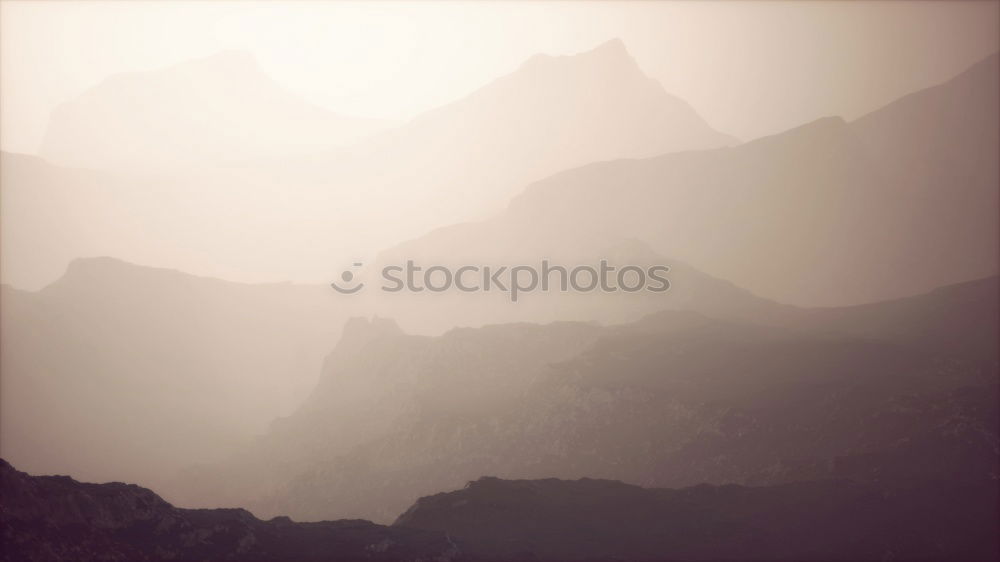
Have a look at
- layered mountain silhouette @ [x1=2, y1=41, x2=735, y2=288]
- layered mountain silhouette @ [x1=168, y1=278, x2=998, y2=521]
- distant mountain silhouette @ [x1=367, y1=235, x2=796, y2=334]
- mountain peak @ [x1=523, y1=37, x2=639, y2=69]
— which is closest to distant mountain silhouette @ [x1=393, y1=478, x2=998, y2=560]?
layered mountain silhouette @ [x1=168, y1=278, x2=998, y2=521]

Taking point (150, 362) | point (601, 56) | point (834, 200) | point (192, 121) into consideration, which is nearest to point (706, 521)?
point (834, 200)

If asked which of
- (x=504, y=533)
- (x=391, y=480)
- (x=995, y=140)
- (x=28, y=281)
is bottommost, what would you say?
(x=504, y=533)

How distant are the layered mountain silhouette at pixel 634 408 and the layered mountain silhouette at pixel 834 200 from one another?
0.84 m

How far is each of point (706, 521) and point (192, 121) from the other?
498 inches

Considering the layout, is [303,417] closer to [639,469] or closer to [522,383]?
[522,383]

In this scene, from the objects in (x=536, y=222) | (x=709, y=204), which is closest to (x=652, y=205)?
(x=709, y=204)

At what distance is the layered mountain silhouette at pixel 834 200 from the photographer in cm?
1552

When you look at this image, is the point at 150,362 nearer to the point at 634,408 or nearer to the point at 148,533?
the point at 148,533

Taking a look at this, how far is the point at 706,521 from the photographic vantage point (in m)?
12.5

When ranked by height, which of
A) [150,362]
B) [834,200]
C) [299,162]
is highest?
[299,162]

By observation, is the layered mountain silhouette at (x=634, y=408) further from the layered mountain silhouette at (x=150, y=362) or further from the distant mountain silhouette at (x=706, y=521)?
the distant mountain silhouette at (x=706, y=521)

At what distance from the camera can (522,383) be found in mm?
15266

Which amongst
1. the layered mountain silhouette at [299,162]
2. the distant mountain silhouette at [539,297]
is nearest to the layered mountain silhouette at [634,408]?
the distant mountain silhouette at [539,297]

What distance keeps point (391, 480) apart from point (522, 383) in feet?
10.8
